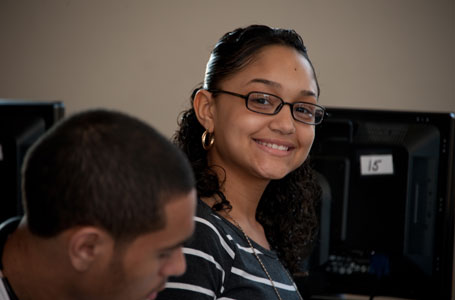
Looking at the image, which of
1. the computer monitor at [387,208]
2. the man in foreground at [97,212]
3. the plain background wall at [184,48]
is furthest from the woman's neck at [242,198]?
the plain background wall at [184,48]

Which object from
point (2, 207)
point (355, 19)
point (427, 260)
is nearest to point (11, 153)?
point (2, 207)

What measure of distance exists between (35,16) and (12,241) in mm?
2222

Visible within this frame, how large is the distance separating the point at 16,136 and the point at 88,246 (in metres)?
1.03

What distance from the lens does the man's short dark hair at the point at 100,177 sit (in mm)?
680

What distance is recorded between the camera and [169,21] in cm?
264

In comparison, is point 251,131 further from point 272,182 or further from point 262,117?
point 272,182

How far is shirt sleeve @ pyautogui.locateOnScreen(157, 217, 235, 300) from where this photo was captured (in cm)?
97

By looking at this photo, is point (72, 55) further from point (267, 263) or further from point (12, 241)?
point (12, 241)

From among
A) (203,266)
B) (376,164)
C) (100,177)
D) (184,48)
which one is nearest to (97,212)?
Result: (100,177)

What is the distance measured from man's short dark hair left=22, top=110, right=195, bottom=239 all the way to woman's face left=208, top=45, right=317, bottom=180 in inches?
18.1

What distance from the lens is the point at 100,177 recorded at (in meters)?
0.68

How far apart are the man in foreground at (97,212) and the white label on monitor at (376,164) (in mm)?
847

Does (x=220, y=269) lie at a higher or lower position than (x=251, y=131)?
lower

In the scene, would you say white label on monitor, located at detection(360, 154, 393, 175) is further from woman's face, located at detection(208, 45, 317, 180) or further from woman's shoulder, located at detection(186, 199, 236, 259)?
woman's shoulder, located at detection(186, 199, 236, 259)
